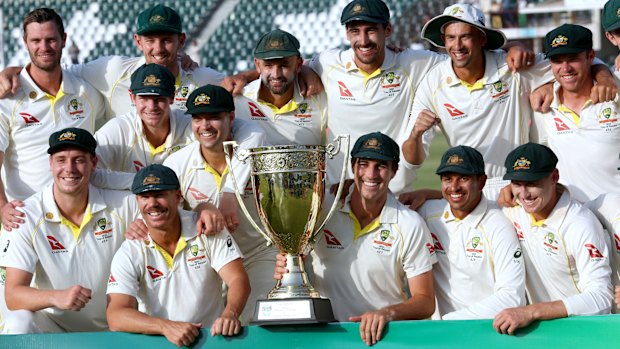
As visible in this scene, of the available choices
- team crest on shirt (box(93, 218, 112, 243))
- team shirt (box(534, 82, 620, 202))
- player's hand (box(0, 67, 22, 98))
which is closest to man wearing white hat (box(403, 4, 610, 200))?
team shirt (box(534, 82, 620, 202))

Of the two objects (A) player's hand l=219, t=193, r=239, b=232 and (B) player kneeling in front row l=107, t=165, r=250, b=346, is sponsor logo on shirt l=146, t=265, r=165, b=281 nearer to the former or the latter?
(B) player kneeling in front row l=107, t=165, r=250, b=346

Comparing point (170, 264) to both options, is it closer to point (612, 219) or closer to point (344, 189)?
point (344, 189)

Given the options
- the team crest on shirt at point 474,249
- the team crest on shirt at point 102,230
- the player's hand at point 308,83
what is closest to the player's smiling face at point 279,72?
the player's hand at point 308,83

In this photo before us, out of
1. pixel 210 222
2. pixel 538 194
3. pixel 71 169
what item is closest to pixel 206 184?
pixel 210 222

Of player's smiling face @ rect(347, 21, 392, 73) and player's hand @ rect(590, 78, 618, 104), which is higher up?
player's smiling face @ rect(347, 21, 392, 73)

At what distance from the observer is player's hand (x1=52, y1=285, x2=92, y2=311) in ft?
15.7

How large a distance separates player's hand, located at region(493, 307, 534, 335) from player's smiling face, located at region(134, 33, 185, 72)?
2487 millimetres

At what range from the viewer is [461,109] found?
5.73 meters

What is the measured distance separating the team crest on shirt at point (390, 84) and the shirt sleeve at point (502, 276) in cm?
113

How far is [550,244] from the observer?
493 cm

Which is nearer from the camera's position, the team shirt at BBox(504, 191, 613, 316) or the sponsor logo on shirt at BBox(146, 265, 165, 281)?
the team shirt at BBox(504, 191, 613, 316)

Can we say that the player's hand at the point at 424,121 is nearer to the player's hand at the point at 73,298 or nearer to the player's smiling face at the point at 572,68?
the player's smiling face at the point at 572,68

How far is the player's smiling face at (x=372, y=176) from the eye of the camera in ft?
16.5

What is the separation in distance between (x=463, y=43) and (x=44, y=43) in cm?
222
